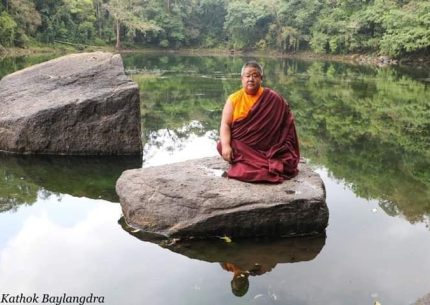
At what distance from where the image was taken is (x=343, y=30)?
4597cm

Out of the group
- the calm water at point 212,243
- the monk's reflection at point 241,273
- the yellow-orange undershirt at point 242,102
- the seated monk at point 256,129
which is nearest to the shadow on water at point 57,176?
the calm water at point 212,243

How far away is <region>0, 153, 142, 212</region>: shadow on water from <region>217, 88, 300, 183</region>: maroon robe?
189 cm

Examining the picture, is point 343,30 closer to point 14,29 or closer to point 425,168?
point 14,29

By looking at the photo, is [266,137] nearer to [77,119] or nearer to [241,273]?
[241,273]

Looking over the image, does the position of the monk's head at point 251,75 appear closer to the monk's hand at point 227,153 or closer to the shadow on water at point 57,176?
the monk's hand at point 227,153

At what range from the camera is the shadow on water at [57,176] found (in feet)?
22.7

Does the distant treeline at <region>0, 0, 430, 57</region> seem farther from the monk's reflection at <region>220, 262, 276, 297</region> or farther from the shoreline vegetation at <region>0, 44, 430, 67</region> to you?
the monk's reflection at <region>220, 262, 276, 297</region>

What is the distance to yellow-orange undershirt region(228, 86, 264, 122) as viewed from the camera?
6.25 meters

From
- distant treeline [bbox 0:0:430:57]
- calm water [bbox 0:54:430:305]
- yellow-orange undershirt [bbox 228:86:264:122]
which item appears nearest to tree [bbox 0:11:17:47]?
distant treeline [bbox 0:0:430:57]

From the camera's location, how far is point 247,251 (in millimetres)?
5199

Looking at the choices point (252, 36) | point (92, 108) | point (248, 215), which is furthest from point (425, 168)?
point (252, 36)

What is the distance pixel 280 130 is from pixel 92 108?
12.2 ft

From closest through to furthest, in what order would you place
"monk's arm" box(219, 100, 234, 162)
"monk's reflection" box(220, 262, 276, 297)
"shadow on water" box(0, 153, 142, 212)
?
"monk's reflection" box(220, 262, 276, 297) → "monk's arm" box(219, 100, 234, 162) → "shadow on water" box(0, 153, 142, 212)

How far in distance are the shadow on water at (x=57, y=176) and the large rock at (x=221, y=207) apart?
3.68 ft
